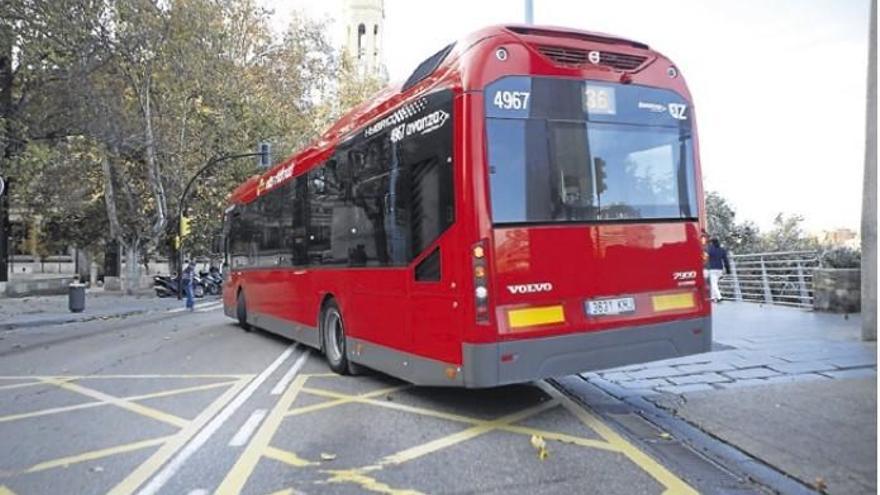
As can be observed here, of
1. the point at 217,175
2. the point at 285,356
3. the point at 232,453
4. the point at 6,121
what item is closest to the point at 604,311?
the point at 232,453

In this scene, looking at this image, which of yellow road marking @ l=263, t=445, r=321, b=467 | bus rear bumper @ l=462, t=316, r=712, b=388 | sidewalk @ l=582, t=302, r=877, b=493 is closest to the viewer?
sidewalk @ l=582, t=302, r=877, b=493

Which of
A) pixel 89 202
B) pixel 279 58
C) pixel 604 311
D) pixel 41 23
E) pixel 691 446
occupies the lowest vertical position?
pixel 691 446

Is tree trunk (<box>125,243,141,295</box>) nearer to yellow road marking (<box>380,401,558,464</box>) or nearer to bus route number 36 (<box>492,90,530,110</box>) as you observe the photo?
yellow road marking (<box>380,401,558,464</box>)

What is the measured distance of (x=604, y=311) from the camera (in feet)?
21.0

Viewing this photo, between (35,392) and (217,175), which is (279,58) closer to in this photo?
(217,175)

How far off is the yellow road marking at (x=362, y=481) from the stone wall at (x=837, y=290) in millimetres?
11493

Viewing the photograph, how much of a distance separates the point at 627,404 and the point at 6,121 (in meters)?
18.2

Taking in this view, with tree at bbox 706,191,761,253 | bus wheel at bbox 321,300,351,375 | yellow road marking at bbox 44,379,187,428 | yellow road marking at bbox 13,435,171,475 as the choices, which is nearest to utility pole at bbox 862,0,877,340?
bus wheel at bbox 321,300,351,375

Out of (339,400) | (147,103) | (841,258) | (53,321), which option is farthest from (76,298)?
(841,258)

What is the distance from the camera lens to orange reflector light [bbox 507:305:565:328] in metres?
5.96

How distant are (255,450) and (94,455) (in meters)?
1.19

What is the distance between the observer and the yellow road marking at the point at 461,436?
212 inches

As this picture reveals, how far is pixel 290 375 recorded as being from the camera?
30.3 ft

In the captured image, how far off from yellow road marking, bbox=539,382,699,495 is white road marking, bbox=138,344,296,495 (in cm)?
317
